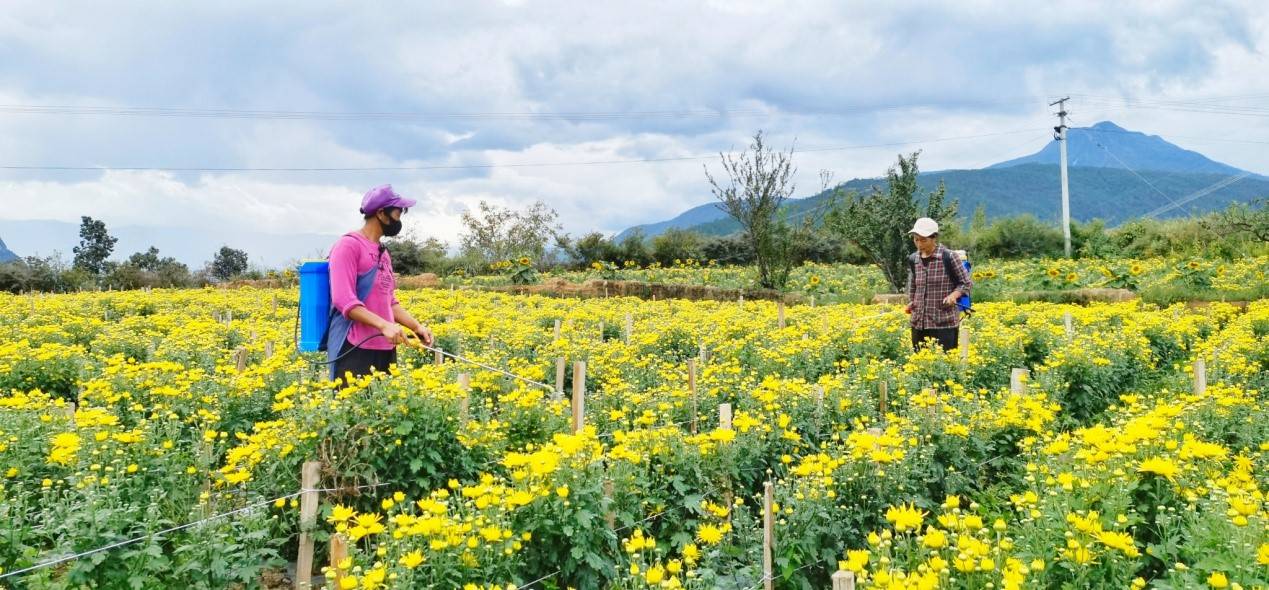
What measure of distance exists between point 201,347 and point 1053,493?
7937mm

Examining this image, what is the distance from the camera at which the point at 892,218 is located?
19.3 metres

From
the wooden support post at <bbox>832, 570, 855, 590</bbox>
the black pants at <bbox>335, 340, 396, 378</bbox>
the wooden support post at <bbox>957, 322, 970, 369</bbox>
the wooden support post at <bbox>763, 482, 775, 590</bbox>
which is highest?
the black pants at <bbox>335, 340, 396, 378</bbox>

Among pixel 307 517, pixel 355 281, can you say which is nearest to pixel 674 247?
pixel 355 281

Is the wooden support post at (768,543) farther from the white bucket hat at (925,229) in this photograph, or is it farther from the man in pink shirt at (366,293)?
the white bucket hat at (925,229)

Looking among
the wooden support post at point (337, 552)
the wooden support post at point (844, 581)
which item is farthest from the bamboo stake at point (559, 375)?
the wooden support post at point (844, 581)

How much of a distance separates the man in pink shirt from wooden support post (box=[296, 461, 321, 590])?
0.98 meters

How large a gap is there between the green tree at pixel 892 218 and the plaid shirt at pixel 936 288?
40.4ft

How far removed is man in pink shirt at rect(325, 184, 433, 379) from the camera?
448cm

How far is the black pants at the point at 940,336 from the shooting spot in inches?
291

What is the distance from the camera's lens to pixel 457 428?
4.25m

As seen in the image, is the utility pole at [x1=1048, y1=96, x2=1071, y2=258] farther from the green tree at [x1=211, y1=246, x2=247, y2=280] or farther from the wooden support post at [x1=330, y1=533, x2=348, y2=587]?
the green tree at [x1=211, y1=246, x2=247, y2=280]

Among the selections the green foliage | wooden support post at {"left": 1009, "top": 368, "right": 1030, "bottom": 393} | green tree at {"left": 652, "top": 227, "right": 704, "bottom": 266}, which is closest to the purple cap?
wooden support post at {"left": 1009, "top": 368, "right": 1030, "bottom": 393}

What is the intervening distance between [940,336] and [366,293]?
17.0ft

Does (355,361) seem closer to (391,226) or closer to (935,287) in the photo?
(391,226)
